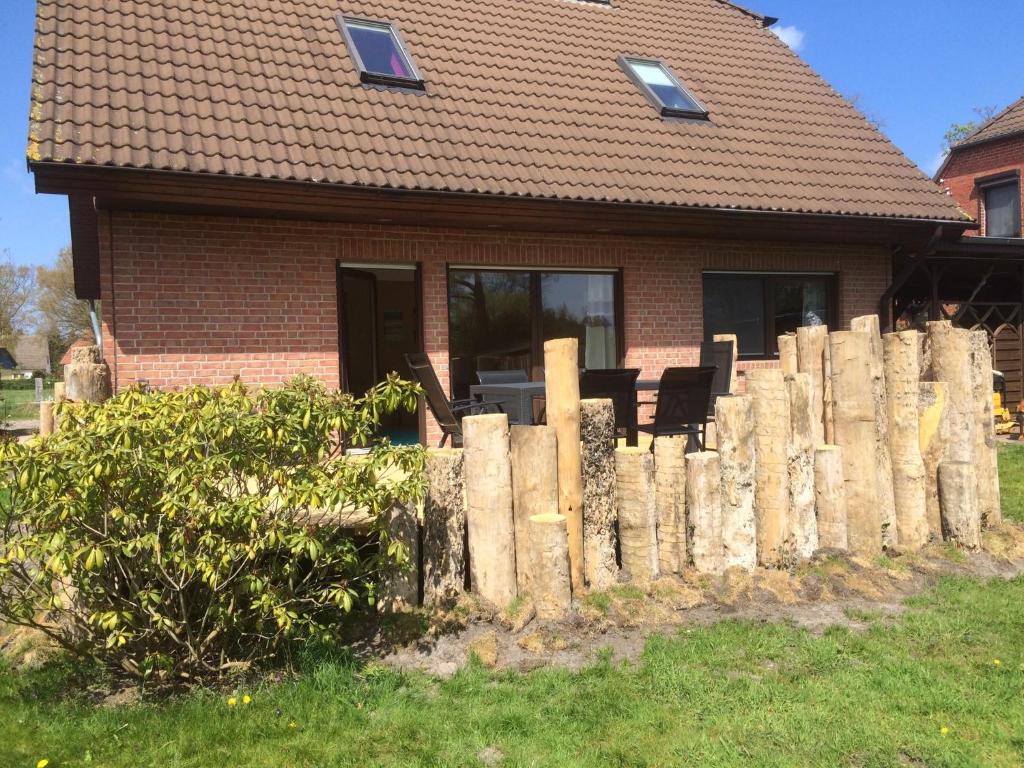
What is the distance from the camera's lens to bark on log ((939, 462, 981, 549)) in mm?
4930

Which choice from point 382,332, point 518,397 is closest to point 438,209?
point 518,397

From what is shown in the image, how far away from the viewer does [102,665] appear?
3420 mm

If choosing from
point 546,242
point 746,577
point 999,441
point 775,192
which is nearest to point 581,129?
point 546,242

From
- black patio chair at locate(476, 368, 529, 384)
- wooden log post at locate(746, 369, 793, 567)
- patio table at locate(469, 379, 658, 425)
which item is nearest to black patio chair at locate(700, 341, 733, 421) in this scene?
patio table at locate(469, 379, 658, 425)

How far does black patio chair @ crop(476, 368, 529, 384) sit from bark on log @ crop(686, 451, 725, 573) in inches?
140

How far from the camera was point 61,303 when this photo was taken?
5062 cm

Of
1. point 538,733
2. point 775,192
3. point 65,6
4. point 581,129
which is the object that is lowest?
point 538,733

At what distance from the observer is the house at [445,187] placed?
6840 mm

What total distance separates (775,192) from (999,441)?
5070mm

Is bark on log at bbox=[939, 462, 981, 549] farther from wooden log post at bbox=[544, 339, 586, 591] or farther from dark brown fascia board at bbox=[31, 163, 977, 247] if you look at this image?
dark brown fascia board at bbox=[31, 163, 977, 247]

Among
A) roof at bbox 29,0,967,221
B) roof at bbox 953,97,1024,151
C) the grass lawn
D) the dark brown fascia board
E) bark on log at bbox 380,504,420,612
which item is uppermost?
roof at bbox 953,97,1024,151

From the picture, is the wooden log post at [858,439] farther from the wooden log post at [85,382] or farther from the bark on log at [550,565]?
the wooden log post at [85,382]

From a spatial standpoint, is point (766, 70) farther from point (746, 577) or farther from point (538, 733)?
point (538, 733)

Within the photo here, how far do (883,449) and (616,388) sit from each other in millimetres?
1853
